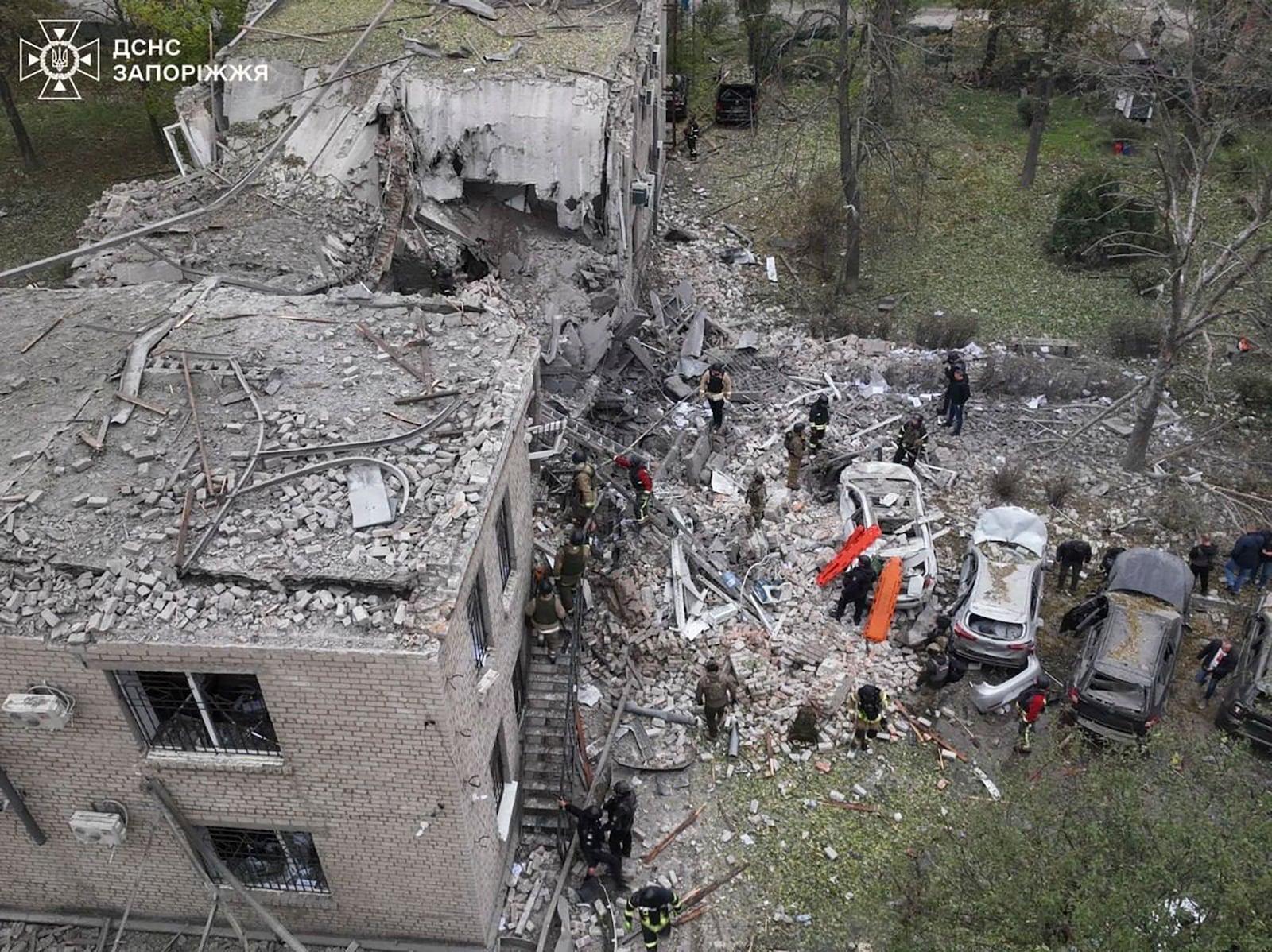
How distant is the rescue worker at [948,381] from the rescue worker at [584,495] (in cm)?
783

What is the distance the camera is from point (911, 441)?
59.1ft

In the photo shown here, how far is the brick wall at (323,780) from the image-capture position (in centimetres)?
867

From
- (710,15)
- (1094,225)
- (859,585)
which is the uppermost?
(710,15)

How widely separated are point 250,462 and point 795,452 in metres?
10.4

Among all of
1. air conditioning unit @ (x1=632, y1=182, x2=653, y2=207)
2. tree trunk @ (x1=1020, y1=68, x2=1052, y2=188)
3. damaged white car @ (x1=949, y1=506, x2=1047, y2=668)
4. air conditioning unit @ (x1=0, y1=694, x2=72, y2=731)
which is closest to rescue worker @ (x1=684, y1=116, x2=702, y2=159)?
tree trunk @ (x1=1020, y1=68, x2=1052, y2=188)

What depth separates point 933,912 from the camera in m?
9.74

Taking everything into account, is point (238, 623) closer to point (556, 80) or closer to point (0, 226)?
point (556, 80)

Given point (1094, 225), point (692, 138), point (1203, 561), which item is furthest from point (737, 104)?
point (1203, 561)

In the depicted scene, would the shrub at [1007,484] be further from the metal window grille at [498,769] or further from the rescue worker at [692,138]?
the rescue worker at [692,138]

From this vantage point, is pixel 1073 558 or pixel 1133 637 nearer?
pixel 1133 637

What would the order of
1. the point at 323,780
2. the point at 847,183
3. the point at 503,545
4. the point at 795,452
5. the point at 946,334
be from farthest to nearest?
the point at 847,183 → the point at 946,334 → the point at 795,452 → the point at 503,545 → the point at 323,780

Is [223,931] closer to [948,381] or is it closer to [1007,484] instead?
[1007,484]

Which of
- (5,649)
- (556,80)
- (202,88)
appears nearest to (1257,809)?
(5,649)

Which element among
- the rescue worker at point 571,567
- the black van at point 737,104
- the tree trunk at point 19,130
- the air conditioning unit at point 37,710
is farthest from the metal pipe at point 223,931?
the black van at point 737,104
